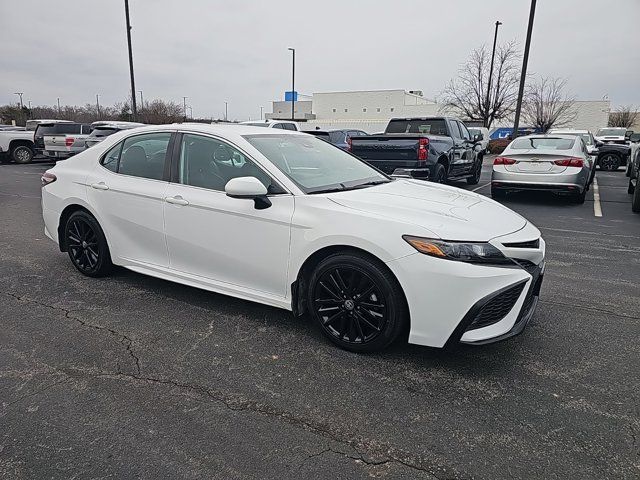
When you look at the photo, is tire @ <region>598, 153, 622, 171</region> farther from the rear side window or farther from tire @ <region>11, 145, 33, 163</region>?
tire @ <region>11, 145, 33, 163</region>

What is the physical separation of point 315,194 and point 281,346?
3.76ft

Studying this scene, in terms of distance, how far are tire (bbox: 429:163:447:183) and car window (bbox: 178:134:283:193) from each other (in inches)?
Result: 240

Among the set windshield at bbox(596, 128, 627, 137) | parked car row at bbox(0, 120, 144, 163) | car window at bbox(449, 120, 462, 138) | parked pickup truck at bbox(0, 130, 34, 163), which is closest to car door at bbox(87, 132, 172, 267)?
car window at bbox(449, 120, 462, 138)

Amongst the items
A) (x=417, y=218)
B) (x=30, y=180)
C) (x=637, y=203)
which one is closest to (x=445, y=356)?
(x=417, y=218)

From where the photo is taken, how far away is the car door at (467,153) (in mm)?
11281

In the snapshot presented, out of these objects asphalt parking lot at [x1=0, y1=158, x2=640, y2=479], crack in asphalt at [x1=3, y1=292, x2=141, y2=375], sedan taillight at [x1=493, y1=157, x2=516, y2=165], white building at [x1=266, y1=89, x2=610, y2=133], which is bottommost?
crack in asphalt at [x1=3, y1=292, x2=141, y2=375]

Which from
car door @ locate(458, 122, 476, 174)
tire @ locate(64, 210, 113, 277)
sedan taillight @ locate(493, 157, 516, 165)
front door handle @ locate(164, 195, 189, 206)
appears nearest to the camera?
front door handle @ locate(164, 195, 189, 206)

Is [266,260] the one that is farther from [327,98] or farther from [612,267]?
[327,98]

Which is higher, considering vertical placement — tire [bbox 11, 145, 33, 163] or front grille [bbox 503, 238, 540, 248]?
front grille [bbox 503, 238, 540, 248]

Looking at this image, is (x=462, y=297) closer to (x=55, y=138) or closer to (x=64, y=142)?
(x=64, y=142)

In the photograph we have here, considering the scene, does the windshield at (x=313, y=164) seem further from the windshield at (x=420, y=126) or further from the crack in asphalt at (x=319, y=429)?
the windshield at (x=420, y=126)

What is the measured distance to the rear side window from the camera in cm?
414

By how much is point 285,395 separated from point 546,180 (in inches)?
336

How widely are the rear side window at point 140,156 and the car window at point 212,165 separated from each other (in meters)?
0.25
